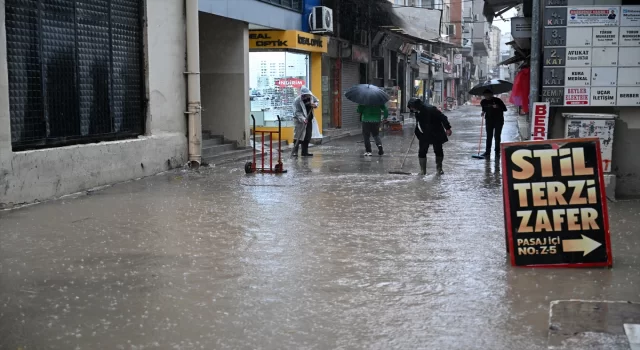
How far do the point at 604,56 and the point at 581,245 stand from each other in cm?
461

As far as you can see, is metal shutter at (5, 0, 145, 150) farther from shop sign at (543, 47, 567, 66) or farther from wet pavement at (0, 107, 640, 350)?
shop sign at (543, 47, 567, 66)

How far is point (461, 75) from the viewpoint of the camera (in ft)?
253

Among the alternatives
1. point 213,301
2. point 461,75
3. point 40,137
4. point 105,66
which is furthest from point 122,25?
point 461,75

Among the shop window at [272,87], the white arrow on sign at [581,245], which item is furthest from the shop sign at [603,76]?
the shop window at [272,87]

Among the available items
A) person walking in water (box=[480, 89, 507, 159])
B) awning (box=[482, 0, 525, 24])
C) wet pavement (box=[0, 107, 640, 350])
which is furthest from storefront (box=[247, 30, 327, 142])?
wet pavement (box=[0, 107, 640, 350])

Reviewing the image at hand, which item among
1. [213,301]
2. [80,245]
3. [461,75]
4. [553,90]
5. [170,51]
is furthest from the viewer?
[461,75]

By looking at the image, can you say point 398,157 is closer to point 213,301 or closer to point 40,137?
point 40,137

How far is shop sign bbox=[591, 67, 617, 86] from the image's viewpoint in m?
10.3

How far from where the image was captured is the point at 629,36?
10195mm

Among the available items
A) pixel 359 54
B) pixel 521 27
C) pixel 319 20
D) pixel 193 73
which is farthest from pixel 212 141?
pixel 359 54

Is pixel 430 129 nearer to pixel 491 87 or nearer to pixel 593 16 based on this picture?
pixel 593 16

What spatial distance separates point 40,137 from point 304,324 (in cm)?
689

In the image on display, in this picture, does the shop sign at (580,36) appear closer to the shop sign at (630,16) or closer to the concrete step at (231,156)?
the shop sign at (630,16)

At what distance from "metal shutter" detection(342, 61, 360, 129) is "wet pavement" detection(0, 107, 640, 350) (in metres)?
16.2
